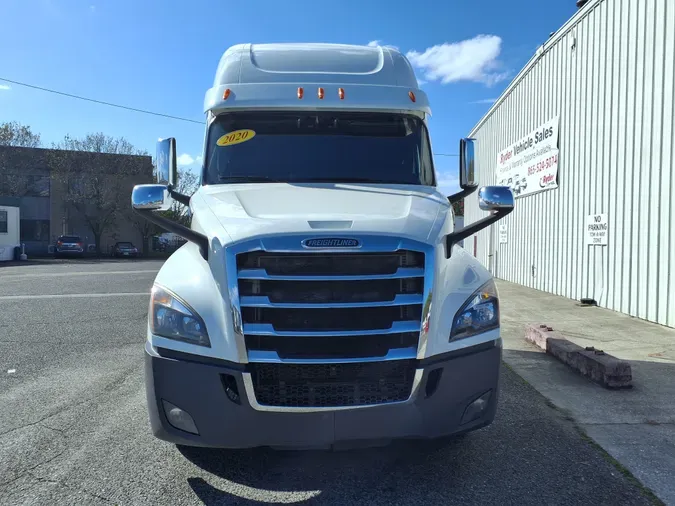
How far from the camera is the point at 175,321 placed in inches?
113

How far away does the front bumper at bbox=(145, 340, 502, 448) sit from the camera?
2738 millimetres

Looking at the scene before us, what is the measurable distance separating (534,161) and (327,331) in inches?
490

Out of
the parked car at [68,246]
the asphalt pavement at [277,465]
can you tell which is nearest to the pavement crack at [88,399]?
the asphalt pavement at [277,465]

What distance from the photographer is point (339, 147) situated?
14.0 feet

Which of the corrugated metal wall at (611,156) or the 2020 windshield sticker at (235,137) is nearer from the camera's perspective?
the 2020 windshield sticker at (235,137)

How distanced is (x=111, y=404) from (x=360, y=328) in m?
3.06

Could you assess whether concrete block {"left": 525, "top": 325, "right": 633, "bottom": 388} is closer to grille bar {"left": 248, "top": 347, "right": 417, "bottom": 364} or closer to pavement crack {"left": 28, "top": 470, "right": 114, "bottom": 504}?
grille bar {"left": 248, "top": 347, "right": 417, "bottom": 364}

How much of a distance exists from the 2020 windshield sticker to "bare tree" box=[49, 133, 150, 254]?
3784 cm

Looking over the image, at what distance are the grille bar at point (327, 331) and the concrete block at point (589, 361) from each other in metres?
3.32

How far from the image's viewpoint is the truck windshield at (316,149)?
162 inches

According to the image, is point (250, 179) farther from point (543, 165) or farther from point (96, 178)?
point (96, 178)

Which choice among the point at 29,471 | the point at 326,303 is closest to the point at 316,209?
the point at 326,303

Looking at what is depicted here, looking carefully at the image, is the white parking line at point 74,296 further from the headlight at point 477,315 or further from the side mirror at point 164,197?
the headlight at point 477,315

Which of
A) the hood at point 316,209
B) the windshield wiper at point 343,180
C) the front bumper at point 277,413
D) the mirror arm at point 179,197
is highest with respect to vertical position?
the windshield wiper at point 343,180
